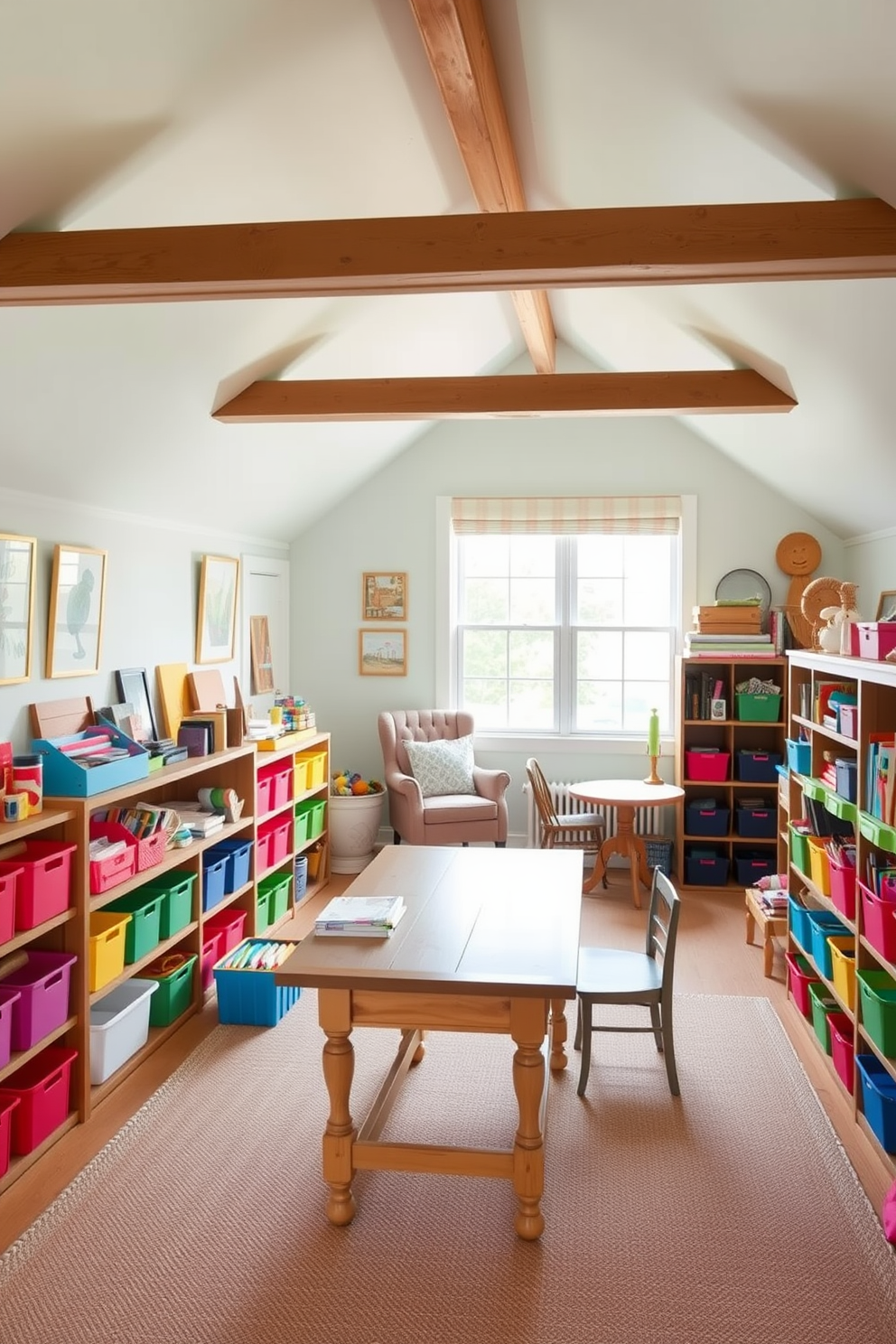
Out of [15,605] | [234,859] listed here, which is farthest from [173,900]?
[15,605]

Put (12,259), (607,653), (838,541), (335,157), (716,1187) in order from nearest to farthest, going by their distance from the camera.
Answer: (12,259) → (716,1187) → (335,157) → (838,541) → (607,653)

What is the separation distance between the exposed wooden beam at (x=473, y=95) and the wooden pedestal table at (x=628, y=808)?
128 inches

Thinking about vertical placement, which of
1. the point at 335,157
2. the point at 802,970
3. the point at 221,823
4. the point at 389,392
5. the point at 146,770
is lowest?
the point at 802,970

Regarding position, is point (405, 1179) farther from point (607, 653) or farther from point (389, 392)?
point (607, 653)

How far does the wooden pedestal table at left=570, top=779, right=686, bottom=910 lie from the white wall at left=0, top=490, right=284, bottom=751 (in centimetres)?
227

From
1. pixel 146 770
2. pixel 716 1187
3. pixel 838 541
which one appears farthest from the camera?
pixel 838 541

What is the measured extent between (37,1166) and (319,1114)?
2.93 ft

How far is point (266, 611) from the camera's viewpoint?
6.53 m

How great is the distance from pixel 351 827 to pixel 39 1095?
3406 mm

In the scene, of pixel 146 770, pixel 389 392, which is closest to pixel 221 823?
pixel 146 770

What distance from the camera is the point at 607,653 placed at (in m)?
6.92

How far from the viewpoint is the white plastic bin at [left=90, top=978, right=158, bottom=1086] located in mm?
3457

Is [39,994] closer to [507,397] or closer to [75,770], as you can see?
[75,770]

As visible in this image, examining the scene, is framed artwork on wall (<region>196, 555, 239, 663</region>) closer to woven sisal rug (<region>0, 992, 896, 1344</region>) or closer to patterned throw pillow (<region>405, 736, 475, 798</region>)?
patterned throw pillow (<region>405, 736, 475, 798</region>)
